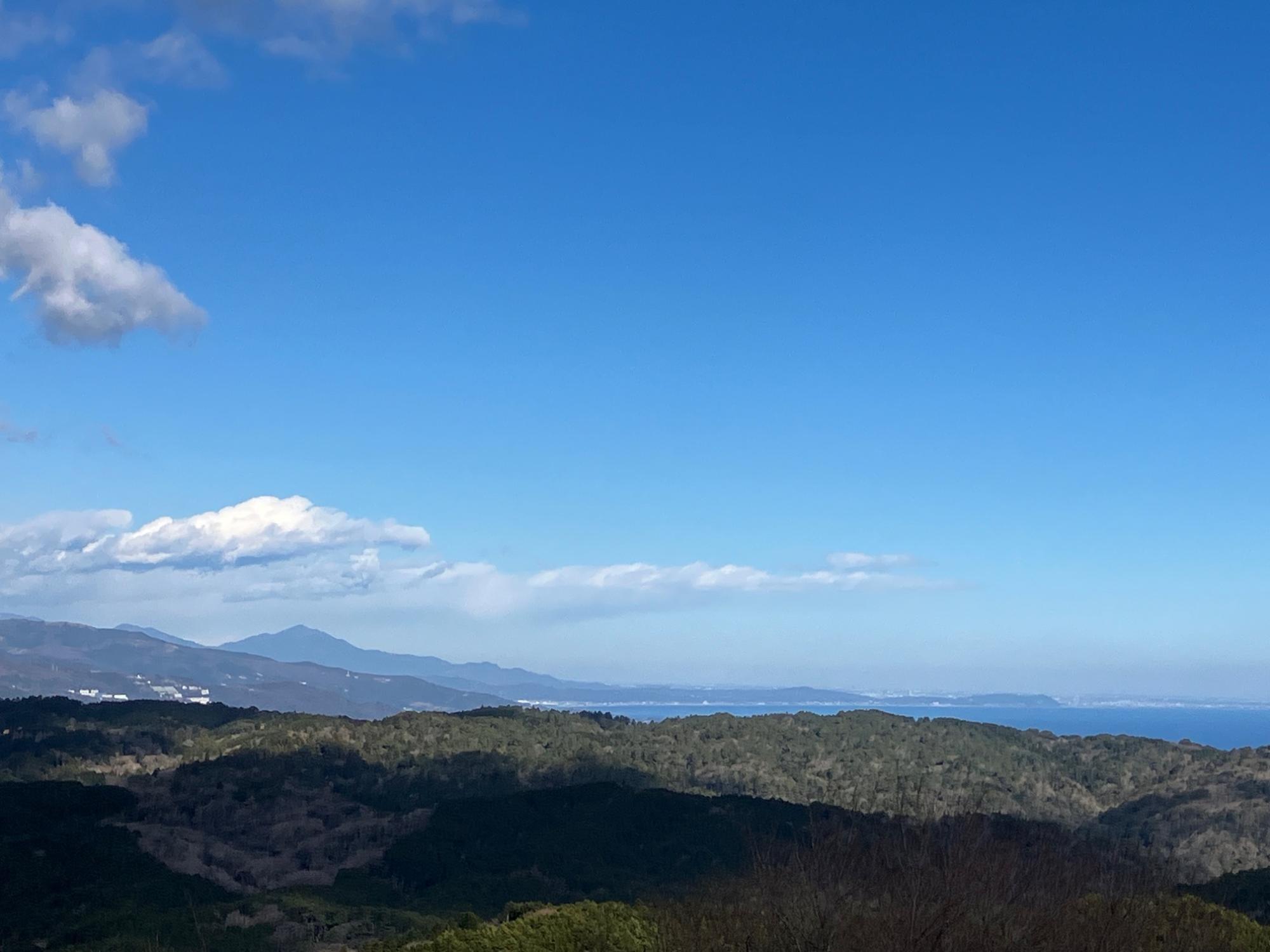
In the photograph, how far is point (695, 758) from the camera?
12638 cm

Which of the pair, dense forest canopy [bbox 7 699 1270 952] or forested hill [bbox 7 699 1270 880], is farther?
forested hill [bbox 7 699 1270 880]

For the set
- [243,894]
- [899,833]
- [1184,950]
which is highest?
[899,833]

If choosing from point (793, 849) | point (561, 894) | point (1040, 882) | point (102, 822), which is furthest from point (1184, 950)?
point (102, 822)

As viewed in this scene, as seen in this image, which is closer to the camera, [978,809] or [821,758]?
[978,809]

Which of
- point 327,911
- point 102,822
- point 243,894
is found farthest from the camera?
point 102,822

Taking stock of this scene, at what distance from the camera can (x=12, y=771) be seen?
113250 millimetres

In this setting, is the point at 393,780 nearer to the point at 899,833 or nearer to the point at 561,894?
the point at 561,894

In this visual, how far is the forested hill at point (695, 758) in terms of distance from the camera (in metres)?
103

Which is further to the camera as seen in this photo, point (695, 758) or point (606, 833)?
point (695, 758)

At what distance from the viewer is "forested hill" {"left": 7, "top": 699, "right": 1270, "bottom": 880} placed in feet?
339

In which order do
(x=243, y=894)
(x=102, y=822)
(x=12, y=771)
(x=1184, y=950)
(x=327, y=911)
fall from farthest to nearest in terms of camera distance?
1. (x=12, y=771)
2. (x=102, y=822)
3. (x=243, y=894)
4. (x=327, y=911)
5. (x=1184, y=950)

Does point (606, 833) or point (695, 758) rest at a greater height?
point (695, 758)

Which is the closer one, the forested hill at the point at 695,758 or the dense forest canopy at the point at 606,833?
the dense forest canopy at the point at 606,833

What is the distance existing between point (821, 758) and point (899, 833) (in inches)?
4428
